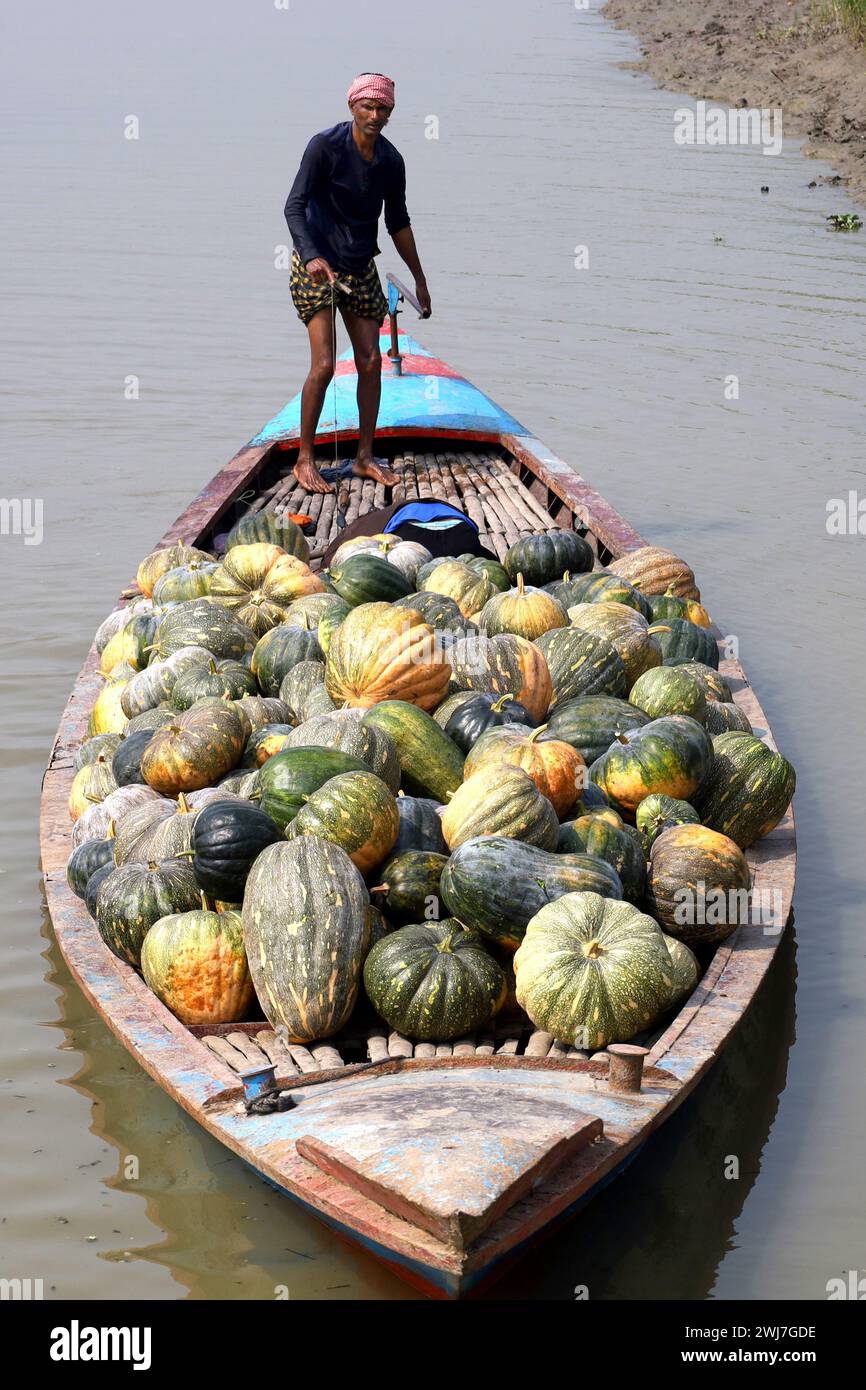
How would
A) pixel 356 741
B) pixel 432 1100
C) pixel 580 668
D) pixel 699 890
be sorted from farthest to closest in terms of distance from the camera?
pixel 580 668
pixel 356 741
pixel 699 890
pixel 432 1100

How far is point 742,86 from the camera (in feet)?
101

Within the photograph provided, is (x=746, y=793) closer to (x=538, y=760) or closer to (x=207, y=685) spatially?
(x=538, y=760)

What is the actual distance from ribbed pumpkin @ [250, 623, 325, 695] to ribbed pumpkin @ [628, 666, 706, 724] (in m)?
1.52

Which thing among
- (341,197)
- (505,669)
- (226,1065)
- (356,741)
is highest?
(341,197)

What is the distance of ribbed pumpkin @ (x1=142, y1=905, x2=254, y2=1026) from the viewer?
543cm

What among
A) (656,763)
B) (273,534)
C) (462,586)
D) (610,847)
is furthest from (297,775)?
(273,534)

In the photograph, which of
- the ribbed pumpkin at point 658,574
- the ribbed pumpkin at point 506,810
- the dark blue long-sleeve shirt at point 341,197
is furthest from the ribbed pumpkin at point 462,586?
the dark blue long-sleeve shirt at point 341,197

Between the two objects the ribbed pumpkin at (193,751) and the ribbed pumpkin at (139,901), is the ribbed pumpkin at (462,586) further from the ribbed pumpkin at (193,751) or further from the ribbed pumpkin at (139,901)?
the ribbed pumpkin at (139,901)

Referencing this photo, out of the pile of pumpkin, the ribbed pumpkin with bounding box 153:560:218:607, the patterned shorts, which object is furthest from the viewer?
the patterned shorts

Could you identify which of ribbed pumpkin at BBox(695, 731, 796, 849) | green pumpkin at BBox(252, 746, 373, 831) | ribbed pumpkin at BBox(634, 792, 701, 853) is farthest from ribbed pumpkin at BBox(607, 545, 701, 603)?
green pumpkin at BBox(252, 746, 373, 831)

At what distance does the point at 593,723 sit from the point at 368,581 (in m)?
1.65

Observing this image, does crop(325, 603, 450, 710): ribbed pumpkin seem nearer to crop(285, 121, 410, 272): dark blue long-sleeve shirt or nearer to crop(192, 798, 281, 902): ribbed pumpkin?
crop(192, 798, 281, 902): ribbed pumpkin

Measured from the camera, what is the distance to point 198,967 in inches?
214

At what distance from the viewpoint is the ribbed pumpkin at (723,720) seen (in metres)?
7.06
